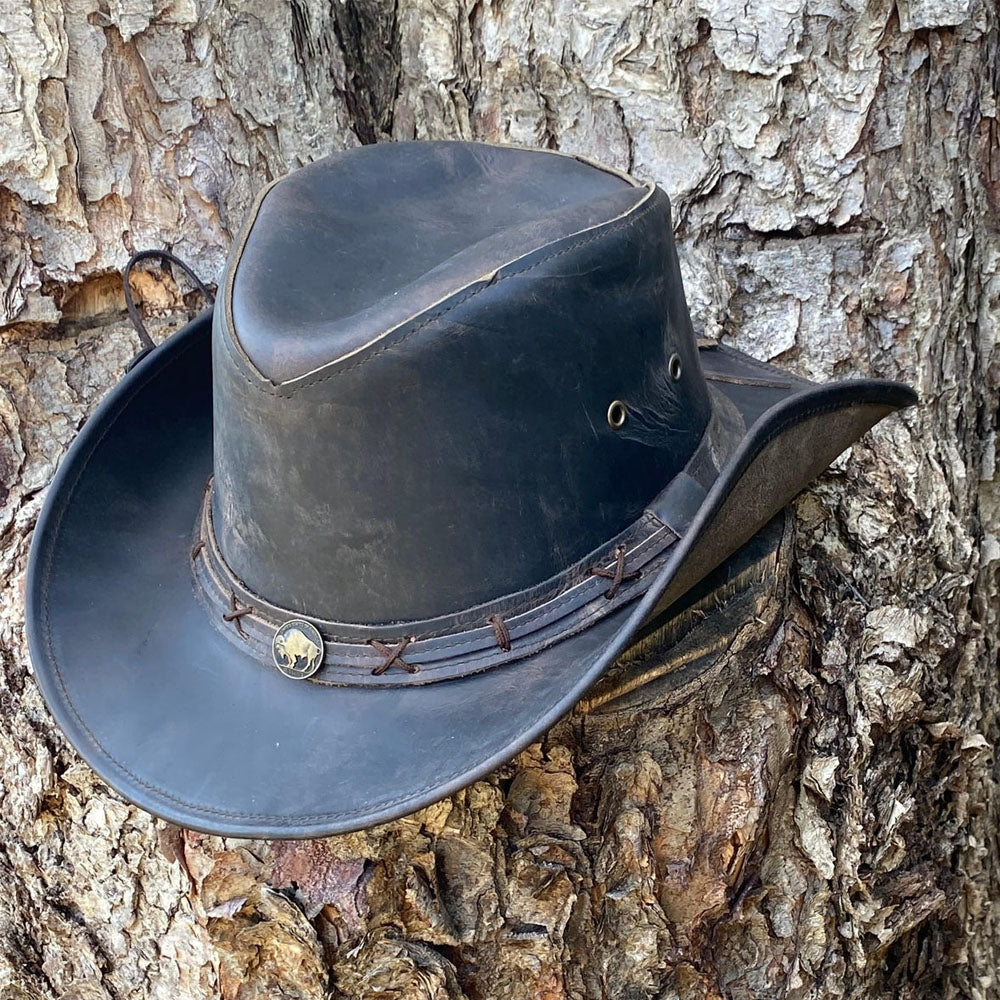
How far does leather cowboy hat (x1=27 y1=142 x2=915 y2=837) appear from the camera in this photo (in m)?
1.54

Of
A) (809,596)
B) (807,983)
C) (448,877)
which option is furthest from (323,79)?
(807,983)

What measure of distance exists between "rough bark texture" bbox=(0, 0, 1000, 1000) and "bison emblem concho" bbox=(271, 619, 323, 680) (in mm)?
381

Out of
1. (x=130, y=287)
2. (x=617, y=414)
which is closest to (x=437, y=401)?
(x=617, y=414)

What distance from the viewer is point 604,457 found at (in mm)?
1651

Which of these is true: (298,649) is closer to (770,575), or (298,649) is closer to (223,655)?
(223,655)

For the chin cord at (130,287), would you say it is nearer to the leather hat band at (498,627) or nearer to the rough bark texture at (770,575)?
the rough bark texture at (770,575)

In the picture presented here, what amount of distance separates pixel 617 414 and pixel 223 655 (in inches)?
30.7

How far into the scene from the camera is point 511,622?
1641mm

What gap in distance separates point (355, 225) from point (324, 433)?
0.46m

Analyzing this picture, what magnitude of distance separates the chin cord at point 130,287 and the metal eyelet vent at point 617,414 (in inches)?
39.4

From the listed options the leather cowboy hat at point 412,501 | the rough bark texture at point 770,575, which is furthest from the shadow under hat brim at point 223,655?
the rough bark texture at point 770,575

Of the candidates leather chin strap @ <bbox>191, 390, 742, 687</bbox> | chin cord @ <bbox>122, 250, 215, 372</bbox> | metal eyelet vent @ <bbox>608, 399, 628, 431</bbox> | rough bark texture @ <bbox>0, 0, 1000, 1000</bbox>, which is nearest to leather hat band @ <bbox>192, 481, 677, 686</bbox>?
leather chin strap @ <bbox>191, 390, 742, 687</bbox>

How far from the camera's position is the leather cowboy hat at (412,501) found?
1.54 meters

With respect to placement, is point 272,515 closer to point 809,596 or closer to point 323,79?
point 809,596
